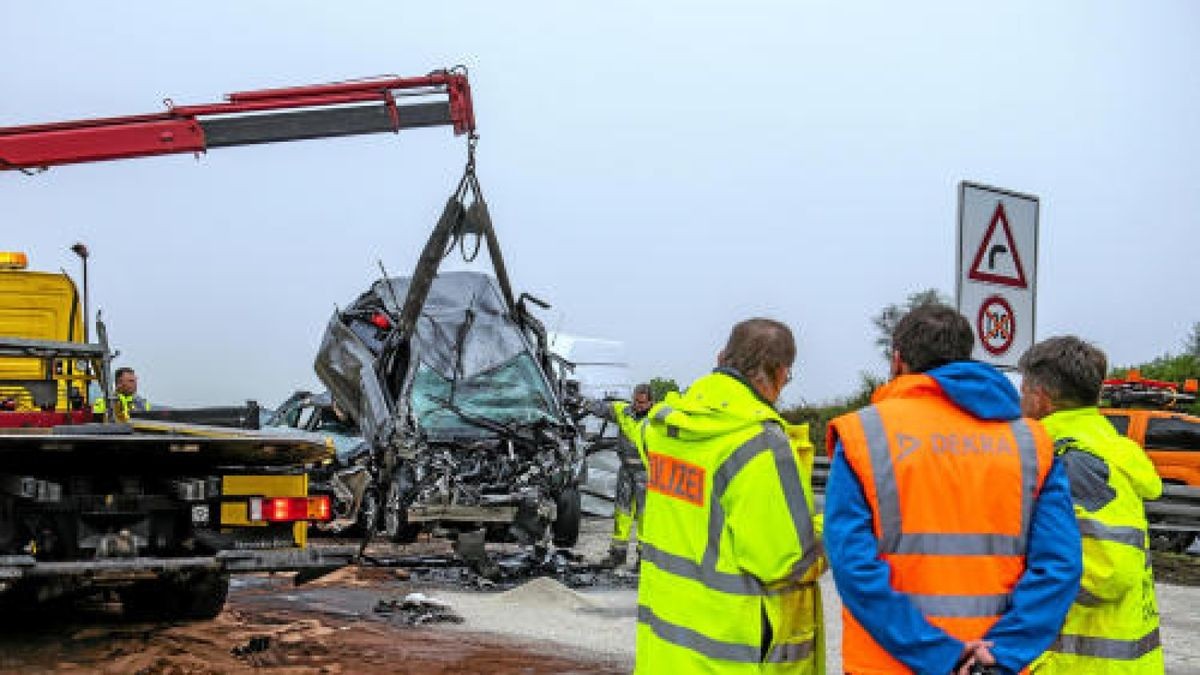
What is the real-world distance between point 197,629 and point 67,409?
2671 millimetres

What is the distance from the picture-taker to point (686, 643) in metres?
3.37

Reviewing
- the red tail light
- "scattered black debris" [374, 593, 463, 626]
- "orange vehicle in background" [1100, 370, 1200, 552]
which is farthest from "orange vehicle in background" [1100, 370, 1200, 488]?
the red tail light

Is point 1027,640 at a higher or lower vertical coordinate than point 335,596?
higher

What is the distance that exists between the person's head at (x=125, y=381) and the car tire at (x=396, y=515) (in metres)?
2.87

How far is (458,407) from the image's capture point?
1198 cm

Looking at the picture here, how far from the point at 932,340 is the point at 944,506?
0.44 meters

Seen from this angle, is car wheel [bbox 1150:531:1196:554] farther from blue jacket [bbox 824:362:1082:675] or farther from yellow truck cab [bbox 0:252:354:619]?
Answer: blue jacket [bbox 824:362:1082:675]

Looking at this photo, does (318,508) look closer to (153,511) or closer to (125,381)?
(153,511)

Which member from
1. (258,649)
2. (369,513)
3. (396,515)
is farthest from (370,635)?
(369,513)

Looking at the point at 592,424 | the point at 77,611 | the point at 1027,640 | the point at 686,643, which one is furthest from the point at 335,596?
the point at 592,424

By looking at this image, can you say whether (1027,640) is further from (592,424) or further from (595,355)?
(595,355)

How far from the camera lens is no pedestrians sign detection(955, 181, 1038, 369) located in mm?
5754

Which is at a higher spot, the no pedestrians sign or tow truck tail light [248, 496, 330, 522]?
the no pedestrians sign

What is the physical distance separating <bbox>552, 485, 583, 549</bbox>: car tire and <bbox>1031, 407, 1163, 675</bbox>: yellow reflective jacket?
8477 millimetres
